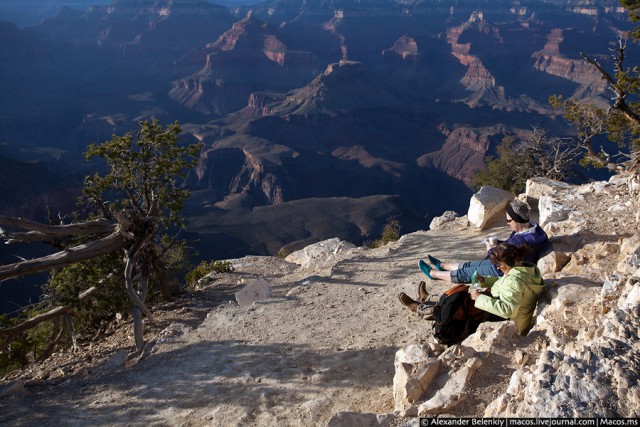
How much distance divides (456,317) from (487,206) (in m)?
6.87

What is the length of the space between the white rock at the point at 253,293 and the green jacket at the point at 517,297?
4986 mm

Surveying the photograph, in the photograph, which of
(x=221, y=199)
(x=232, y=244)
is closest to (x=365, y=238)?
(x=232, y=244)

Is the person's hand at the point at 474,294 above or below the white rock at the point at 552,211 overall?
above

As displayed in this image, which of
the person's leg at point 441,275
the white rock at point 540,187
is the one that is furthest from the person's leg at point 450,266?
the white rock at point 540,187

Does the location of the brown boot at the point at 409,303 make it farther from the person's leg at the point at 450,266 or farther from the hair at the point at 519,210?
the hair at the point at 519,210

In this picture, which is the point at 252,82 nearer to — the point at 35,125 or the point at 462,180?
the point at 35,125

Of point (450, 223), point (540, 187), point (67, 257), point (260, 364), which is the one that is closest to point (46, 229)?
point (67, 257)

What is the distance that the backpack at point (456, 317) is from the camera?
17.5 feet

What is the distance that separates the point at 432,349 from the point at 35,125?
117830 millimetres

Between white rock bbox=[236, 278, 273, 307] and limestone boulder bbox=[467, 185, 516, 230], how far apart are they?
219 inches

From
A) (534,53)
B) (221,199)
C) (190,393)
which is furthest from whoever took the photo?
(534,53)

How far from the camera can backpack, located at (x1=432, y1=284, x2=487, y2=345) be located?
5.34 metres

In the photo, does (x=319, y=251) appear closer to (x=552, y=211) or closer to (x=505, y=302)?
(x=552, y=211)

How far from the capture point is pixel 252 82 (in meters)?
130
